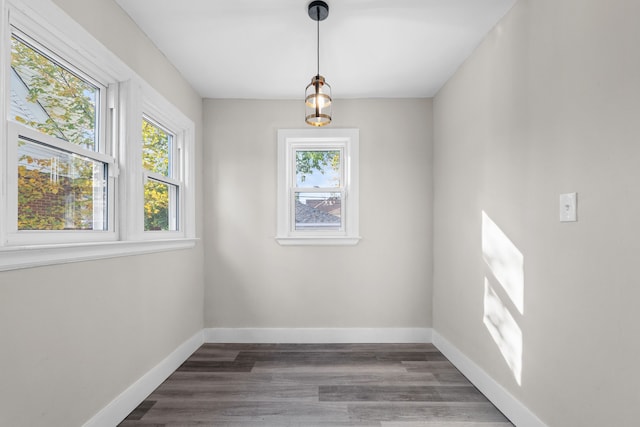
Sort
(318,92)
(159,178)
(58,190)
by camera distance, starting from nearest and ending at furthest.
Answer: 1. (58,190)
2. (318,92)
3. (159,178)

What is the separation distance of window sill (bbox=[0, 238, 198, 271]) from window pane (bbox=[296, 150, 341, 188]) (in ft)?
5.50

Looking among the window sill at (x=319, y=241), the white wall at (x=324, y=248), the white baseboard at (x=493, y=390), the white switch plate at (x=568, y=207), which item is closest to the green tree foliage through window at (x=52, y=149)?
the white wall at (x=324, y=248)

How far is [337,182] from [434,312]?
5.31ft

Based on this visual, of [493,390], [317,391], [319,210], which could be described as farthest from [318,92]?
[493,390]

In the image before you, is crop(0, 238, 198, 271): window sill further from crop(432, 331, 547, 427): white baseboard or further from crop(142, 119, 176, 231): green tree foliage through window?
crop(432, 331, 547, 427): white baseboard

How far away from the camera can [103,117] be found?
2.17m

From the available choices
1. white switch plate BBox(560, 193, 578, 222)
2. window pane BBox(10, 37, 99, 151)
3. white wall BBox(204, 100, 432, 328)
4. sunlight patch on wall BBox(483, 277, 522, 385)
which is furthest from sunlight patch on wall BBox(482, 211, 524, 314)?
window pane BBox(10, 37, 99, 151)

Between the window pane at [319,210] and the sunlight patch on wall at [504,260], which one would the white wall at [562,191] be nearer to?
the sunlight patch on wall at [504,260]

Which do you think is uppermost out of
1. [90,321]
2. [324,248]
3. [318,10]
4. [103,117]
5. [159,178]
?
Answer: [318,10]

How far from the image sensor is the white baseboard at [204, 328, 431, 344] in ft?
11.9

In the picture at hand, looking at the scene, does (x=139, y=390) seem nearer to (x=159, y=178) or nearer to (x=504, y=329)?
(x=159, y=178)

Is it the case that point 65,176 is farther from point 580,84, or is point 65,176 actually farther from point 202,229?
point 580,84

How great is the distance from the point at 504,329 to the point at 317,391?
1.31 metres

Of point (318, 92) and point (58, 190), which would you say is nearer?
point (58, 190)
